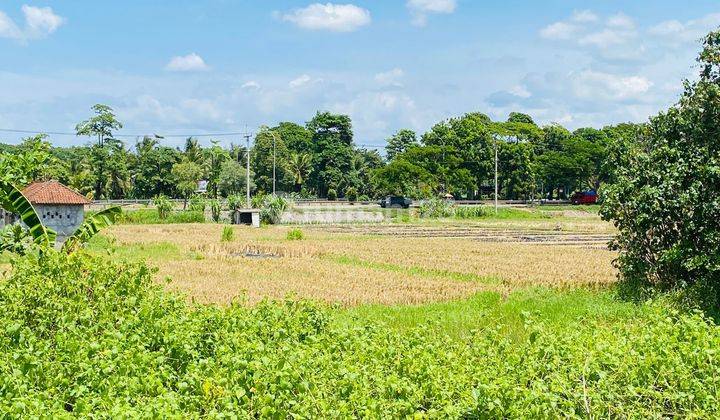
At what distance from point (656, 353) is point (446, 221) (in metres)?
44.5

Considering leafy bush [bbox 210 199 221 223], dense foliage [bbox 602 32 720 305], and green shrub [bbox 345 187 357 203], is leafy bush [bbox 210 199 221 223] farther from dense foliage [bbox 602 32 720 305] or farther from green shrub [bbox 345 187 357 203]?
dense foliage [bbox 602 32 720 305]

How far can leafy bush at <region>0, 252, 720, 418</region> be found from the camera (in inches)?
183

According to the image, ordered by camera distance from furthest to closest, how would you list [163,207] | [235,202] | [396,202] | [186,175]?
[396,202]
[186,175]
[235,202]
[163,207]

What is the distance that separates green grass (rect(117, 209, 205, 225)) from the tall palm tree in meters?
27.4

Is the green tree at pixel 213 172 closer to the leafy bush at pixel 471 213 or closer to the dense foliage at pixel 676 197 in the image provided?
the leafy bush at pixel 471 213

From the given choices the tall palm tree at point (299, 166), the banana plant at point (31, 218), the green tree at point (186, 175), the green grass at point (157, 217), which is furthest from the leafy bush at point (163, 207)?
the banana plant at point (31, 218)

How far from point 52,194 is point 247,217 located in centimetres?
1694

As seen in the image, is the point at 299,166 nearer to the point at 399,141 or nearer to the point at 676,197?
the point at 399,141

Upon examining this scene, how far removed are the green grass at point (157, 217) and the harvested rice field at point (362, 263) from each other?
353 inches

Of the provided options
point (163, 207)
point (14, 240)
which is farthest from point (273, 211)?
point (14, 240)

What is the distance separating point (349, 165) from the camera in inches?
3078

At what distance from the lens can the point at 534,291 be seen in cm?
1622

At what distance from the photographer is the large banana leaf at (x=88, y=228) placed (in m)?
11.3

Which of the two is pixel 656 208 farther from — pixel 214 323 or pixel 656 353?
pixel 214 323
